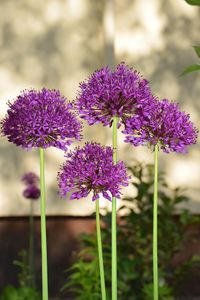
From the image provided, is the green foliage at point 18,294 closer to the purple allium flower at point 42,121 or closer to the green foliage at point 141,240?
the green foliage at point 141,240

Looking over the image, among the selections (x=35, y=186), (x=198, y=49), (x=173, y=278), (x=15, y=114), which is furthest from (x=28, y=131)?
(x=173, y=278)

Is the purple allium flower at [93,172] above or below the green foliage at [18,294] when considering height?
above

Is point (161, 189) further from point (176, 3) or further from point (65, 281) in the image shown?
point (176, 3)

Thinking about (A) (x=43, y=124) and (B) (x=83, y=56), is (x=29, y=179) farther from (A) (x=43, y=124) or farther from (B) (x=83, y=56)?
(A) (x=43, y=124)

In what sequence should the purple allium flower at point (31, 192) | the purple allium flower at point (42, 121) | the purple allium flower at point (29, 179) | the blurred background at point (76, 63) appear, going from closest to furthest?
the purple allium flower at point (42, 121)
the purple allium flower at point (31, 192)
the purple allium flower at point (29, 179)
the blurred background at point (76, 63)

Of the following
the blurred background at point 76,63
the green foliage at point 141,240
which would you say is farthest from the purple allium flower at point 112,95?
the blurred background at point 76,63

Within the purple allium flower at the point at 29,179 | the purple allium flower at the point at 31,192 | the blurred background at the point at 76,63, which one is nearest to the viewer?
the purple allium flower at the point at 31,192

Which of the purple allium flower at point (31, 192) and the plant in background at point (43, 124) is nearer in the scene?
the plant in background at point (43, 124)
